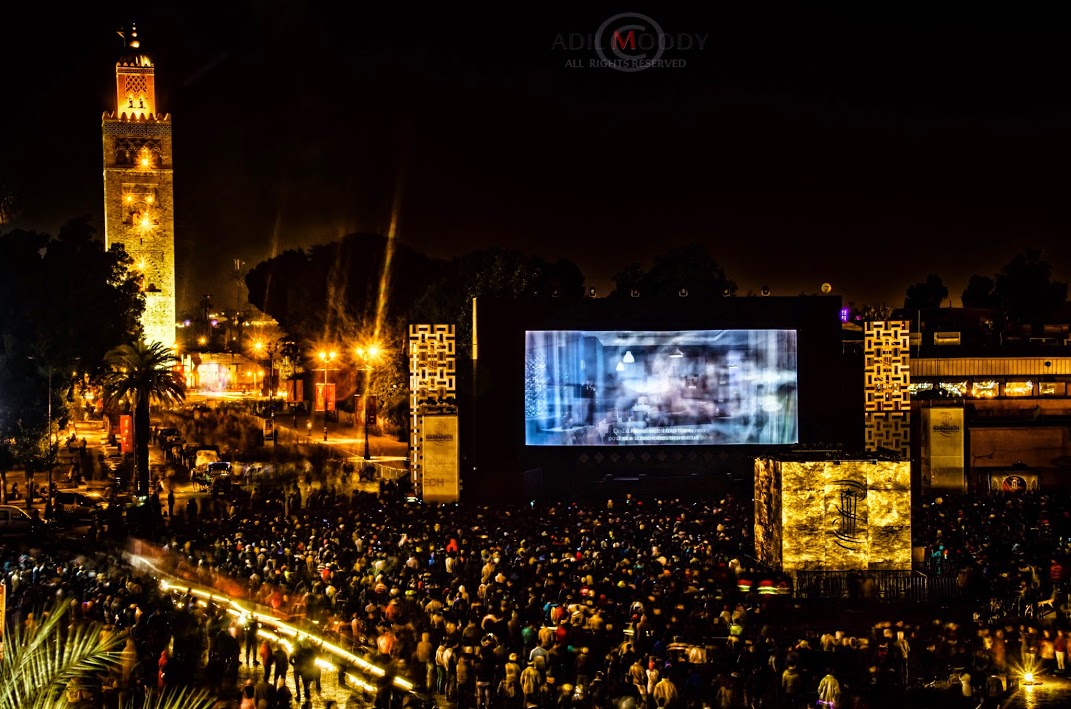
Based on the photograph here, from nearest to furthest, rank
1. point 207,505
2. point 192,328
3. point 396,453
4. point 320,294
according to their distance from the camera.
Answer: point 207,505 → point 396,453 → point 320,294 → point 192,328

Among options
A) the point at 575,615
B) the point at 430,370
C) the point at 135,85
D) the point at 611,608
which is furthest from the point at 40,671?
the point at 135,85

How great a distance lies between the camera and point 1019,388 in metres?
47.2

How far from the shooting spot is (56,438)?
44250mm

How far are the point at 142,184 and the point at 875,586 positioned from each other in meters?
70.4

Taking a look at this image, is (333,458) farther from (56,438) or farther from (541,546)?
(541,546)

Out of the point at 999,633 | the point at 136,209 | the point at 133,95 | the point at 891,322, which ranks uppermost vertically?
the point at 133,95

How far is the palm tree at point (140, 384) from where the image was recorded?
35812 mm

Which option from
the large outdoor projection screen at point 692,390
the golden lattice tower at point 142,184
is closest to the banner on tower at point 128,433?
the large outdoor projection screen at point 692,390

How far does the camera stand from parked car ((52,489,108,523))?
102 feet

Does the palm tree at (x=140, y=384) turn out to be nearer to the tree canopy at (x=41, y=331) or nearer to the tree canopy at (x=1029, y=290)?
the tree canopy at (x=41, y=331)

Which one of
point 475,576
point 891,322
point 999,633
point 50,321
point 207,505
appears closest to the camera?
point 999,633

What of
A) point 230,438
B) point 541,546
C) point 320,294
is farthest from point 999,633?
point 320,294

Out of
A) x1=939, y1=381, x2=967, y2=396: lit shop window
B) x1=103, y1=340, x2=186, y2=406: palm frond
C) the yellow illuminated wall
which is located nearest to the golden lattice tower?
x1=103, y1=340, x2=186, y2=406: palm frond

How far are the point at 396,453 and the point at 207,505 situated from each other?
740 inches
